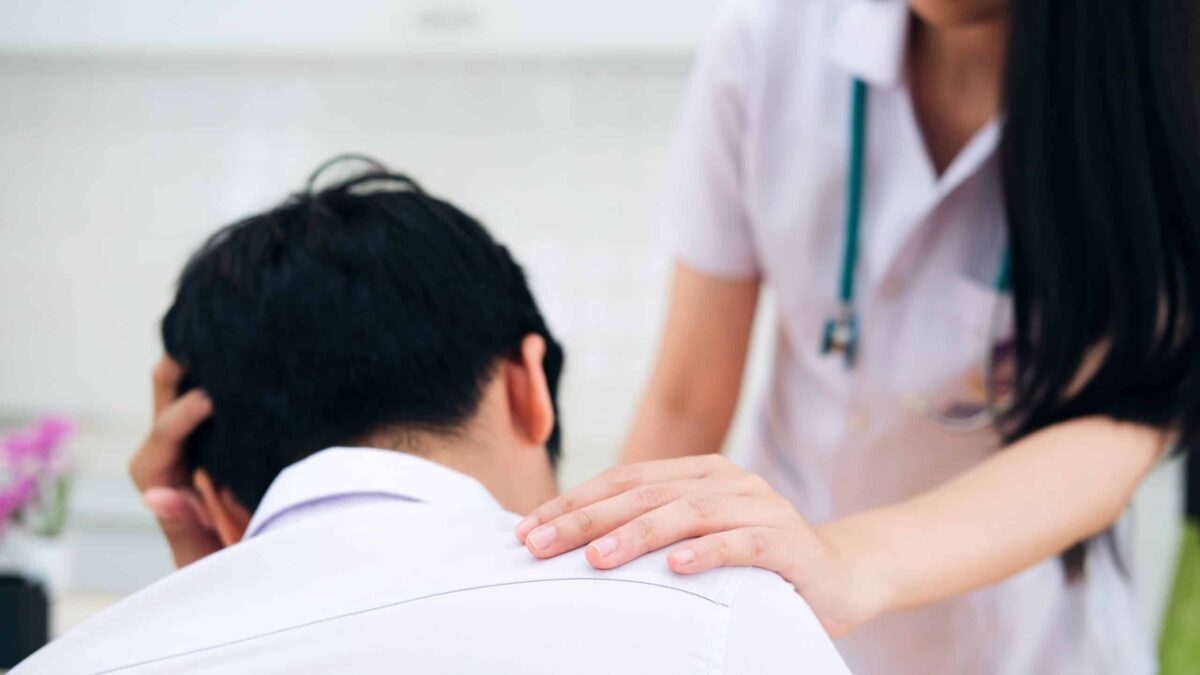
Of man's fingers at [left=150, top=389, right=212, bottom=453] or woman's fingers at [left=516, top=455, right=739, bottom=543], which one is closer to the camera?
woman's fingers at [left=516, top=455, right=739, bottom=543]

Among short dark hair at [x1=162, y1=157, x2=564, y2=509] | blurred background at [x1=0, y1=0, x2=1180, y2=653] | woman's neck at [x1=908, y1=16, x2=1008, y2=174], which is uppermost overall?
woman's neck at [x1=908, y1=16, x2=1008, y2=174]

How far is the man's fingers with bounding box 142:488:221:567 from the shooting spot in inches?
33.9

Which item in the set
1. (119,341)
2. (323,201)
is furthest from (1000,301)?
(119,341)

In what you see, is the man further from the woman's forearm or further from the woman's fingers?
the woman's forearm

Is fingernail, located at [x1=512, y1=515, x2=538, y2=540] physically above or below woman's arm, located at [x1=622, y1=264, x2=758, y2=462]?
above

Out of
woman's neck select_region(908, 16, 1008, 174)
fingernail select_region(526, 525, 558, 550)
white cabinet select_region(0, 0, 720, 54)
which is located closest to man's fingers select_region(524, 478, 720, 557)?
fingernail select_region(526, 525, 558, 550)

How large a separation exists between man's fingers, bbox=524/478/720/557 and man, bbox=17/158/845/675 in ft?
0.04

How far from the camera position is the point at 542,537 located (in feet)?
1.97

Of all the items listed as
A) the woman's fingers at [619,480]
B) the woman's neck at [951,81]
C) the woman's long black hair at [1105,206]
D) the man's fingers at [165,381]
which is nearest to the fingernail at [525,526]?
the woman's fingers at [619,480]

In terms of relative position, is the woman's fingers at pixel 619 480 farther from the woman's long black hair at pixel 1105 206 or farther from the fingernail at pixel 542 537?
the woman's long black hair at pixel 1105 206

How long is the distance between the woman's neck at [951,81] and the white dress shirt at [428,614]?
633 mm

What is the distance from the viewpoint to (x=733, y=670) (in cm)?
57

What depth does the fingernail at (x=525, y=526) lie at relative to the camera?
62cm

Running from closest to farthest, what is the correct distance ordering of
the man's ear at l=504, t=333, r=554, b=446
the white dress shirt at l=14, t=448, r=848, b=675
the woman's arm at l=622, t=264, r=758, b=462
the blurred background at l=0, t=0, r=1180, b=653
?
the white dress shirt at l=14, t=448, r=848, b=675 → the man's ear at l=504, t=333, r=554, b=446 → the woman's arm at l=622, t=264, r=758, b=462 → the blurred background at l=0, t=0, r=1180, b=653
